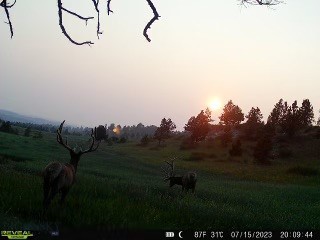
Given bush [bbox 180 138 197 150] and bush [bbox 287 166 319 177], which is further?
bush [bbox 180 138 197 150]

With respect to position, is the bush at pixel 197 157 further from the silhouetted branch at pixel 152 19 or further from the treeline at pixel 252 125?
the silhouetted branch at pixel 152 19

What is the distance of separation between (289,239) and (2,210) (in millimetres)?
5875

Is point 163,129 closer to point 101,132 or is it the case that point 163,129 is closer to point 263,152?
point 263,152

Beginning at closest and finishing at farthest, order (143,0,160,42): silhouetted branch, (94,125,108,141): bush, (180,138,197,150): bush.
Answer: (143,0,160,42): silhouetted branch < (94,125,108,141): bush < (180,138,197,150): bush

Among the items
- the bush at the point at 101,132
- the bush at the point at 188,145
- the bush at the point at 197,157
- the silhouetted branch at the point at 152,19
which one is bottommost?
the bush at the point at 197,157

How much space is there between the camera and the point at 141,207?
9.81 meters

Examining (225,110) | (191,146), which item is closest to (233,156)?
(191,146)

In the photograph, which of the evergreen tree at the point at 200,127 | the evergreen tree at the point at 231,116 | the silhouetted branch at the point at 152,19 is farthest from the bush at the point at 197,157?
the silhouetted branch at the point at 152,19

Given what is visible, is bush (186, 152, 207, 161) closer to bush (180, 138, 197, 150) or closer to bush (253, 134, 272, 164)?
bush (253, 134, 272, 164)

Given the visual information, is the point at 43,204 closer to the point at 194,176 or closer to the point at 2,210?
the point at 2,210

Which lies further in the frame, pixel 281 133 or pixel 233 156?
pixel 281 133

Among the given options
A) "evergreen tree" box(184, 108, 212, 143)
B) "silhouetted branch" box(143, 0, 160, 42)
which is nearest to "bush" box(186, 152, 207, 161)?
"evergreen tree" box(184, 108, 212, 143)

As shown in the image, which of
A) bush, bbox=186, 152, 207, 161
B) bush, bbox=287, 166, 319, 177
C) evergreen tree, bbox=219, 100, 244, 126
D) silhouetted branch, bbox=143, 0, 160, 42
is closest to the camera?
silhouetted branch, bbox=143, 0, 160, 42

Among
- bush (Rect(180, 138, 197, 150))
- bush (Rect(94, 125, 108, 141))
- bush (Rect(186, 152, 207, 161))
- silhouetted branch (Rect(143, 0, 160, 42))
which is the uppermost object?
silhouetted branch (Rect(143, 0, 160, 42))
